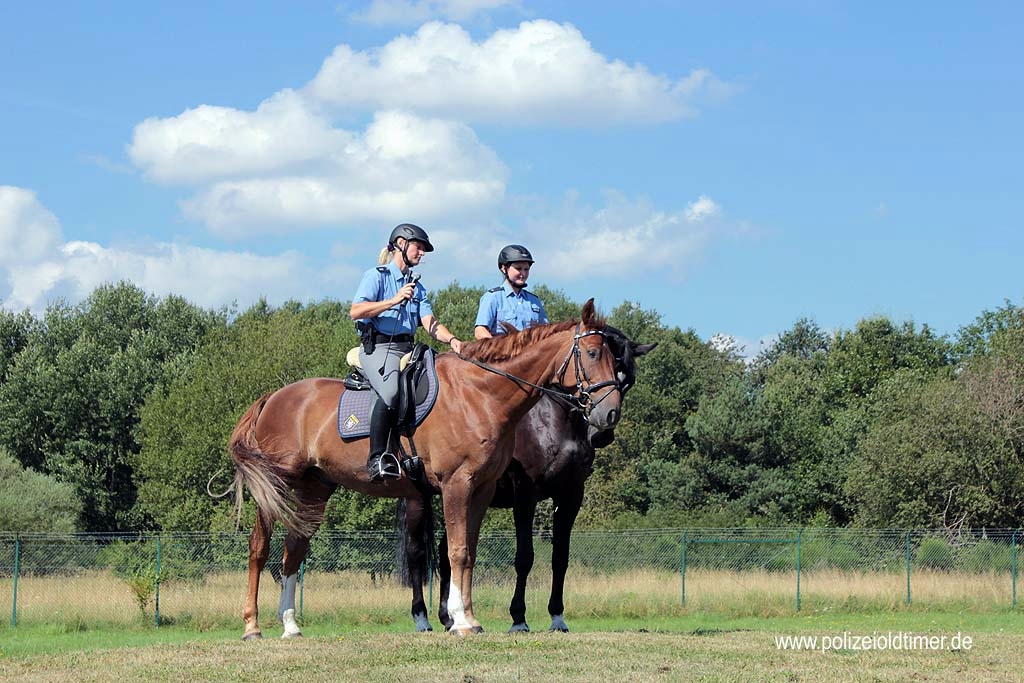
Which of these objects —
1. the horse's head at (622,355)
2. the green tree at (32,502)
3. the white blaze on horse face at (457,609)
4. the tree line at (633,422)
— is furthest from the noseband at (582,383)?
the green tree at (32,502)

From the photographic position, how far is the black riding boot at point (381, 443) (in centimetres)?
1055

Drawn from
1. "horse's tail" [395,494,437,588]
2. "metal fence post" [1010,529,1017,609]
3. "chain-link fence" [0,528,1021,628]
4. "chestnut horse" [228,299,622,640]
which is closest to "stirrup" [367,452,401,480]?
"chestnut horse" [228,299,622,640]

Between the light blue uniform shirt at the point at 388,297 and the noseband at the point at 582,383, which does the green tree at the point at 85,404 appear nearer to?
the light blue uniform shirt at the point at 388,297

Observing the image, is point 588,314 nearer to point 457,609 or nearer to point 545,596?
point 457,609

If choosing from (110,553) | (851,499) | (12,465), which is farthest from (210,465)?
(851,499)

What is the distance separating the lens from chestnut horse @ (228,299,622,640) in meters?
10.4

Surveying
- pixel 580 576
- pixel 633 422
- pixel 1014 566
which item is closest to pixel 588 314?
pixel 580 576

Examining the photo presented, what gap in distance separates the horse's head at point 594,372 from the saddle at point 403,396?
128 centimetres

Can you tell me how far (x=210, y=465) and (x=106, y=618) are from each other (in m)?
25.9

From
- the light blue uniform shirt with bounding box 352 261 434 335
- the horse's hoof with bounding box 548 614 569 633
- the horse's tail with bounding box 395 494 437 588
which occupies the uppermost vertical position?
the light blue uniform shirt with bounding box 352 261 434 335

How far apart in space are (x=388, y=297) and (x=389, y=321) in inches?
9.2

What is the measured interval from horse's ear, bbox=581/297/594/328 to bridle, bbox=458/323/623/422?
0.27ft

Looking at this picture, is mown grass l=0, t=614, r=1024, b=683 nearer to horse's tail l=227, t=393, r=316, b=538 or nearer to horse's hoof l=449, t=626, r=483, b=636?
horse's hoof l=449, t=626, r=483, b=636

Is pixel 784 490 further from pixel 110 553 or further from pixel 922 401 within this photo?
pixel 110 553
